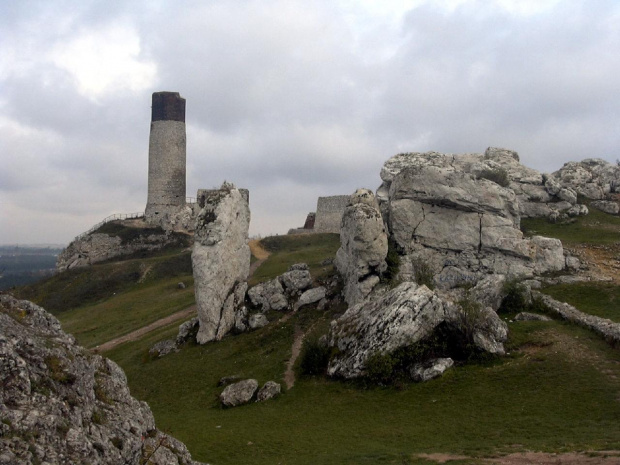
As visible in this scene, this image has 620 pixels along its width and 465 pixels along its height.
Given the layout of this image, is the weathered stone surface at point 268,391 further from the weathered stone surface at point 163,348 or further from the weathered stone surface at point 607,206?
the weathered stone surface at point 607,206

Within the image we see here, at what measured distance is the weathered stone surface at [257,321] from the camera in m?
38.8

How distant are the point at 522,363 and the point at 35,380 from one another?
920 inches

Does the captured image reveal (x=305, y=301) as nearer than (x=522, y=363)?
No

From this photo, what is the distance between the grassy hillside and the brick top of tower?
45168mm

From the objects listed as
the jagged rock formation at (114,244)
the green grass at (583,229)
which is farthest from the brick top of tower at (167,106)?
Answer: the green grass at (583,229)

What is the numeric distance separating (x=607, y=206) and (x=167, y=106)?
2346 inches

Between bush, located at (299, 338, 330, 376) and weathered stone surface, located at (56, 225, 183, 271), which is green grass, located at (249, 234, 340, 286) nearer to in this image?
bush, located at (299, 338, 330, 376)

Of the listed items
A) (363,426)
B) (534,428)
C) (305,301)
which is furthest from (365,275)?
(534,428)

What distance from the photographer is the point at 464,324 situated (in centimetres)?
2822

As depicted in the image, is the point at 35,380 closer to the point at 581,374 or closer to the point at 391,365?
the point at 391,365

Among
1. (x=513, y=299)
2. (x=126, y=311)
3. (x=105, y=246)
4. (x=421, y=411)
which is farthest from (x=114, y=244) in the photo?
(x=421, y=411)

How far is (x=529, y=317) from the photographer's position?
32344 mm

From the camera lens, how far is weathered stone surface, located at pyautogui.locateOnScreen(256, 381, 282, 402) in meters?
28.2

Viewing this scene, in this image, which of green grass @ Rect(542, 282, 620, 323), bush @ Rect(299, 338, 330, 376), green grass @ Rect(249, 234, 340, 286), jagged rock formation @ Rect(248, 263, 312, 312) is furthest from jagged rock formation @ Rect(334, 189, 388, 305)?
green grass @ Rect(542, 282, 620, 323)
